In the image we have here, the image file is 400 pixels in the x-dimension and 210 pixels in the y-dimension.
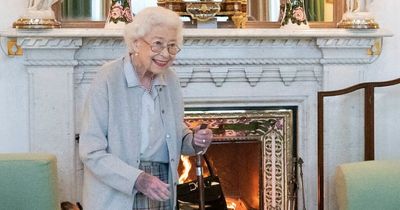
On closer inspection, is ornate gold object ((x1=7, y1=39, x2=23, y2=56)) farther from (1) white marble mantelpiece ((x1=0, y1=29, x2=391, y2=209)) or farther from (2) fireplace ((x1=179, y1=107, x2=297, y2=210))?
(2) fireplace ((x1=179, y1=107, x2=297, y2=210))

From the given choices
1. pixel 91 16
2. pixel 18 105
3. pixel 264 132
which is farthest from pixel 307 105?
pixel 18 105

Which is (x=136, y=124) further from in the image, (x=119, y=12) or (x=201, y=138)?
(x=119, y=12)

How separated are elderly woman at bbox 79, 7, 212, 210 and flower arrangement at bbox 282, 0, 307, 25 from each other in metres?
1.59

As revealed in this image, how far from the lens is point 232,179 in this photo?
423cm

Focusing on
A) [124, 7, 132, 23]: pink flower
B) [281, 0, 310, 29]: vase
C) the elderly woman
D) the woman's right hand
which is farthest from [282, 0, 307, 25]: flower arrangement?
the woman's right hand

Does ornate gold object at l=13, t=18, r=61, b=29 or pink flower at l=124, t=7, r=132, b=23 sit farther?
pink flower at l=124, t=7, r=132, b=23

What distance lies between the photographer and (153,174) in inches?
92.7

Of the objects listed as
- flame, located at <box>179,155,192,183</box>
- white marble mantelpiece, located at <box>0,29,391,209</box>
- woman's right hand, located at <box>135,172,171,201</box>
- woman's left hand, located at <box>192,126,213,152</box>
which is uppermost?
white marble mantelpiece, located at <box>0,29,391,209</box>

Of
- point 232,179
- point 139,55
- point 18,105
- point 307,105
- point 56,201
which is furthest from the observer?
point 232,179

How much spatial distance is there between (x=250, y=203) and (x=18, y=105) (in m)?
1.51

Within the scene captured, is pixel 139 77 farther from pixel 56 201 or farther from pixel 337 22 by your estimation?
pixel 337 22

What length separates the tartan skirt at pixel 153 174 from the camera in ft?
7.68

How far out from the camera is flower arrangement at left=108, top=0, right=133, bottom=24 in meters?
3.67

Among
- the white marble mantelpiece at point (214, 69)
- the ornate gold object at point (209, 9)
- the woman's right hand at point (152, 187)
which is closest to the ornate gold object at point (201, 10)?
the ornate gold object at point (209, 9)
